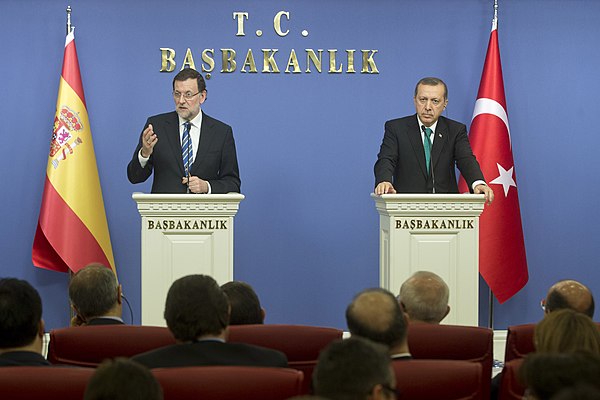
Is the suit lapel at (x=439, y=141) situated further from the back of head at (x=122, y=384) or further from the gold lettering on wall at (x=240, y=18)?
the back of head at (x=122, y=384)

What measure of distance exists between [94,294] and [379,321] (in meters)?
1.44

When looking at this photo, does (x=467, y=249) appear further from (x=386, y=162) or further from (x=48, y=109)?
(x=48, y=109)

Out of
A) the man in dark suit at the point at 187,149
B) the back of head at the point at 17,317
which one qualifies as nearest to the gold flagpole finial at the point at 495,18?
the man in dark suit at the point at 187,149

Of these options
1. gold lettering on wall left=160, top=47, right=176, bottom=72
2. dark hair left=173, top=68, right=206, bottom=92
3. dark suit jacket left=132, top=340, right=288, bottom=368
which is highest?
gold lettering on wall left=160, top=47, right=176, bottom=72

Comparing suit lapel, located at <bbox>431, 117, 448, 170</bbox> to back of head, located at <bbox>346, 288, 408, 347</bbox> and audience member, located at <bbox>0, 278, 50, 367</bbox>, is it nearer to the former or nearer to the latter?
back of head, located at <bbox>346, 288, 408, 347</bbox>

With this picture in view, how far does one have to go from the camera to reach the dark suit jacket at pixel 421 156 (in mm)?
6309

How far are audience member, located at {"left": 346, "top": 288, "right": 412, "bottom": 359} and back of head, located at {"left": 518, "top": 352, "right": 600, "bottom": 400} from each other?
877 mm

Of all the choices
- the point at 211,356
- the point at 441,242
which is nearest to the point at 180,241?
the point at 441,242

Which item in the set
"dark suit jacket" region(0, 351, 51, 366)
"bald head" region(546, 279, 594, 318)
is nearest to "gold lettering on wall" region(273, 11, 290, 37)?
"bald head" region(546, 279, 594, 318)

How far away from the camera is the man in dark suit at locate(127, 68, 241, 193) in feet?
20.3

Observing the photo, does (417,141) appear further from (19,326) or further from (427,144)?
(19,326)

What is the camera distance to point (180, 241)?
19.1 feet

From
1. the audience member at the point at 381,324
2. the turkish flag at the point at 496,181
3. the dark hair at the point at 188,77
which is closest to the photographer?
the audience member at the point at 381,324

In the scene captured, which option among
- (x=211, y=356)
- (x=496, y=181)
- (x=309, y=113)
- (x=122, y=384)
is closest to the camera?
(x=122, y=384)
